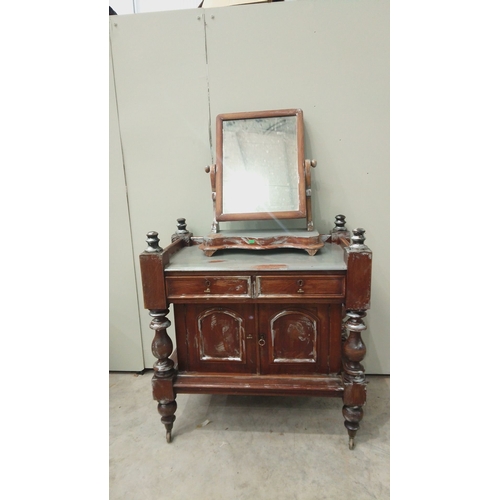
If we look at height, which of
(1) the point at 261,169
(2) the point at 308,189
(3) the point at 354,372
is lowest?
(3) the point at 354,372

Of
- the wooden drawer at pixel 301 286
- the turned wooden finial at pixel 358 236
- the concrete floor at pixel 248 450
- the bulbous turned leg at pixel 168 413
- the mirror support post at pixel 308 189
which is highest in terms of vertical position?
the mirror support post at pixel 308 189

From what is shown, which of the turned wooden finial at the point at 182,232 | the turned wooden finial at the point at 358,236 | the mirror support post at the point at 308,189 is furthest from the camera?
the turned wooden finial at the point at 182,232

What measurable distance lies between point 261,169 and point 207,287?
2.50 feet

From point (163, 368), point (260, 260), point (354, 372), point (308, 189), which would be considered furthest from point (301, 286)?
point (163, 368)

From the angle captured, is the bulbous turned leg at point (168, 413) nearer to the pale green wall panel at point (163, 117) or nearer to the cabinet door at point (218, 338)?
the cabinet door at point (218, 338)

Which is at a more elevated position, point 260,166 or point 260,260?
point 260,166

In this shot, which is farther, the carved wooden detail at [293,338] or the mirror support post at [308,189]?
the mirror support post at [308,189]

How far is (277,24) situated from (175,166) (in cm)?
101

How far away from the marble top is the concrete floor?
944 millimetres

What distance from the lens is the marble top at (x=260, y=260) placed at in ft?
4.65

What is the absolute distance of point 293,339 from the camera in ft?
5.16

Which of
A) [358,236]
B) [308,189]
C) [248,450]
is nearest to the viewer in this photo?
[358,236]

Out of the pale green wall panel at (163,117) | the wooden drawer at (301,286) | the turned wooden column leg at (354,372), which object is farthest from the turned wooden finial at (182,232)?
the turned wooden column leg at (354,372)

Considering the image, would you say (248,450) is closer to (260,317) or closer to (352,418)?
(352,418)
